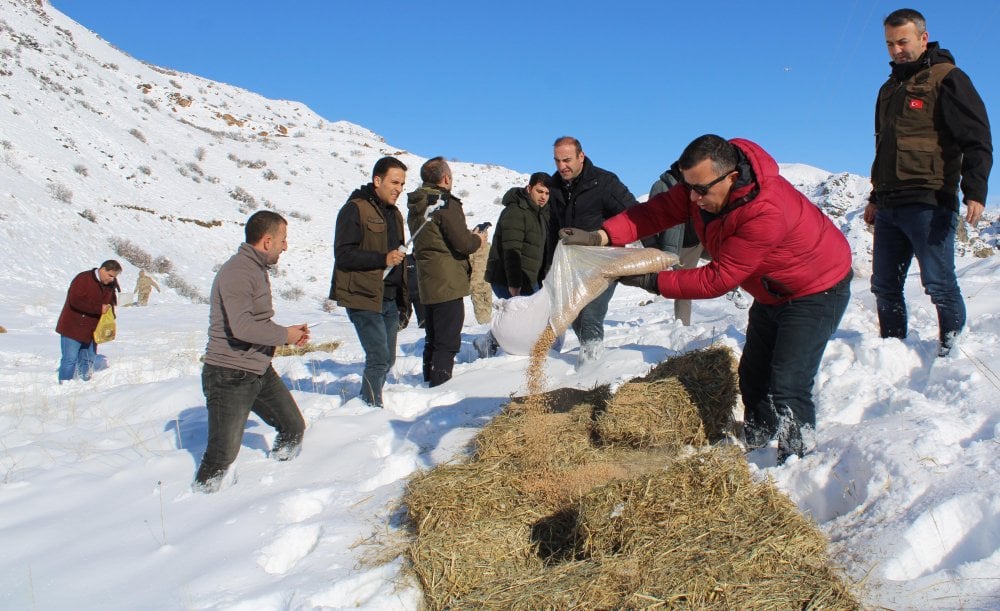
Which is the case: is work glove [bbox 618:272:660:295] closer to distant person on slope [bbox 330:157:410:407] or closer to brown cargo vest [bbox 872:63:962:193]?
brown cargo vest [bbox 872:63:962:193]

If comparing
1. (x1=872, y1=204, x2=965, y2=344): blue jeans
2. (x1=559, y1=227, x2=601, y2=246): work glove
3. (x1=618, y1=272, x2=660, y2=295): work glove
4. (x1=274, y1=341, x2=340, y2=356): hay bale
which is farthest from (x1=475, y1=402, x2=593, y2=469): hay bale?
(x1=274, y1=341, x2=340, y2=356): hay bale

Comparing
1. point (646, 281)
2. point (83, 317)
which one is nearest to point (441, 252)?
point (646, 281)

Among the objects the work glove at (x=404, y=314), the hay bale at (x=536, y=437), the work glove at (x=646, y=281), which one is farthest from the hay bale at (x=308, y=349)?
the work glove at (x=646, y=281)

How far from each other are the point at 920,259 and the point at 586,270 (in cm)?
222

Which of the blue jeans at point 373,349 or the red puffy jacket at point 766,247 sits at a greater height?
the red puffy jacket at point 766,247

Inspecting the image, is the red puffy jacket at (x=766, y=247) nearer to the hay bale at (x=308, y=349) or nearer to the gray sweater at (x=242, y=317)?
the gray sweater at (x=242, y=317)

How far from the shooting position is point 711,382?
4.43m

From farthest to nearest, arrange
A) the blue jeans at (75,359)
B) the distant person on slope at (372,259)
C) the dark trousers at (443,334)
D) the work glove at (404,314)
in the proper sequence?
the blue jeans at (75,359) → the work glove at (404,314) → the dark trousers at (443,334) → the distant person on slope at (372,259)

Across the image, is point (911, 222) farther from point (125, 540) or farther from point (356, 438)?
point (125, 540)

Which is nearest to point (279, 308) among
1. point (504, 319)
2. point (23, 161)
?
point (23, 161)

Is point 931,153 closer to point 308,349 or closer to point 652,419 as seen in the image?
point 652,419

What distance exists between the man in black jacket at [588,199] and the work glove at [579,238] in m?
1.63

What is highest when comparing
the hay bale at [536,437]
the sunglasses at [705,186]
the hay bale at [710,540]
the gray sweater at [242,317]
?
the sunglasses at [705,186]

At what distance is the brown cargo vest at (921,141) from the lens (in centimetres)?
445
